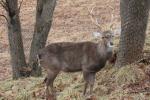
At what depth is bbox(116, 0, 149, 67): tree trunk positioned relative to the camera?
1043 centimetres

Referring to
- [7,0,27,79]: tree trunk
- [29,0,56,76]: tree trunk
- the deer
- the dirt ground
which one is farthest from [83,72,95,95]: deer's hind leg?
the dirt ground

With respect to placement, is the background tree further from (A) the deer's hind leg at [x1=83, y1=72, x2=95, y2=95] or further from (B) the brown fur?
(A) the deer's hind leg at [x1=83, y1=72, x2=95, y2=95]

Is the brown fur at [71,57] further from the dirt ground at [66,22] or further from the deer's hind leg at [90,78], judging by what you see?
the dirt ground at [66,22]

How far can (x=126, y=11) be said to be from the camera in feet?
34.7

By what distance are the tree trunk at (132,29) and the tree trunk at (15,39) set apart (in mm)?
3693

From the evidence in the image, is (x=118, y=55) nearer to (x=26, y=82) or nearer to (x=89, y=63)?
(x=89, y=63)

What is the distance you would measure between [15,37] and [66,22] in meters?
11.1

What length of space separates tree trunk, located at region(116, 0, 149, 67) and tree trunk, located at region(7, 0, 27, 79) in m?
3.69

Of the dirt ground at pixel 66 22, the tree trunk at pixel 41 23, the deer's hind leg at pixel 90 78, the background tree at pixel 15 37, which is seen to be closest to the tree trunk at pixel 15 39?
the background tree at pixel 15 37

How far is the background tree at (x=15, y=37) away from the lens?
43.4 ft

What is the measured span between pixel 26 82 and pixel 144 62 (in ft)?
10.7

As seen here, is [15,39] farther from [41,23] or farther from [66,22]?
[66,22]

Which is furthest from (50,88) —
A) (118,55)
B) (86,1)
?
(86,1)

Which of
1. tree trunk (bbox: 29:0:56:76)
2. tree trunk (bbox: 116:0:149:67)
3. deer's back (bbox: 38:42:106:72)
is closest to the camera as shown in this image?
deer's back (bbox: 38:42:106:72)
